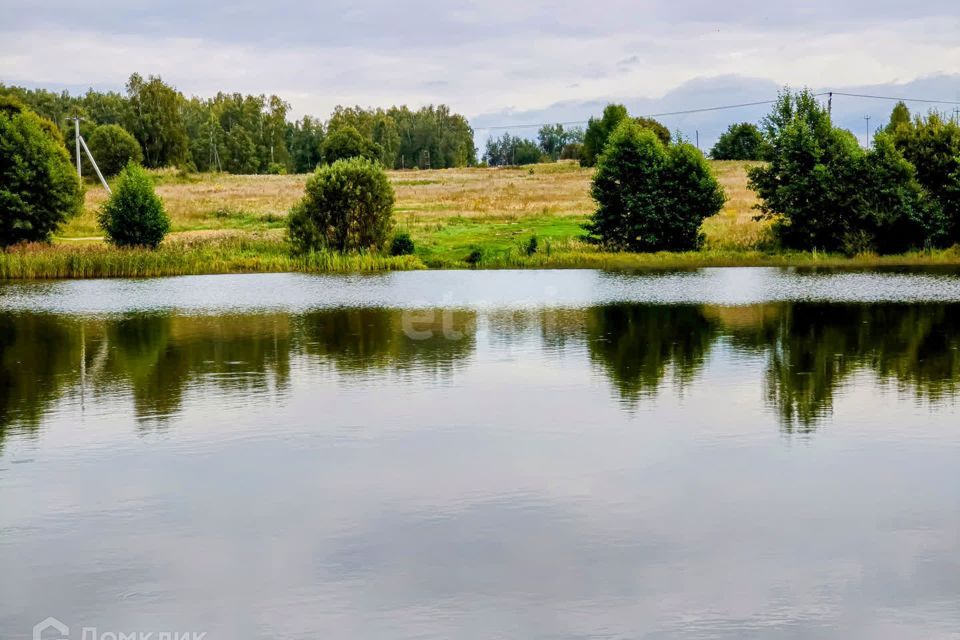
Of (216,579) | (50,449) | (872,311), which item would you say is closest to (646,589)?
(216,579)

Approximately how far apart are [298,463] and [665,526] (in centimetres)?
497

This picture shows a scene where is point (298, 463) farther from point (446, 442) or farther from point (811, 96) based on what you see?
point (811, 96)

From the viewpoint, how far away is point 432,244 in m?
51.6

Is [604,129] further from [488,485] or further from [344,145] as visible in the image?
[488,485]

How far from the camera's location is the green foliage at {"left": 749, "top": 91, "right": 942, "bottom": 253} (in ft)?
154

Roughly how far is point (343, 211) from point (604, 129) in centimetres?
6115

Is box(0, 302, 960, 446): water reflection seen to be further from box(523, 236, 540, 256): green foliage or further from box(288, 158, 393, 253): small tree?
box(288, 158, 393, 253): small tree

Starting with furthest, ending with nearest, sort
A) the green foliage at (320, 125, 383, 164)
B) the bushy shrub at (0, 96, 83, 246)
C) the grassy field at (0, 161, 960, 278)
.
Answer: the green foliage at (320, 125, 383, 164) < the bushy shrub at (0, 96, 83, 246) < the grassy field at (0, 161, 960, 278)

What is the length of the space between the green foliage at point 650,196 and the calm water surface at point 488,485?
80.8 ft

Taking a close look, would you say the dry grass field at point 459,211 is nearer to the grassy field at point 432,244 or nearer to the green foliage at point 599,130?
the grassy field at point 432,244

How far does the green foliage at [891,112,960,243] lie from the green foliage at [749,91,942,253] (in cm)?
87

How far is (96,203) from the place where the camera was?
7431 centimetres

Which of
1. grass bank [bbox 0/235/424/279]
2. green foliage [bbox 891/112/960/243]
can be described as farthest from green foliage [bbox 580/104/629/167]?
grass bank [bbox 0/235/424/279]

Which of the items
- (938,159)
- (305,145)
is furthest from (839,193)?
(305,145)
